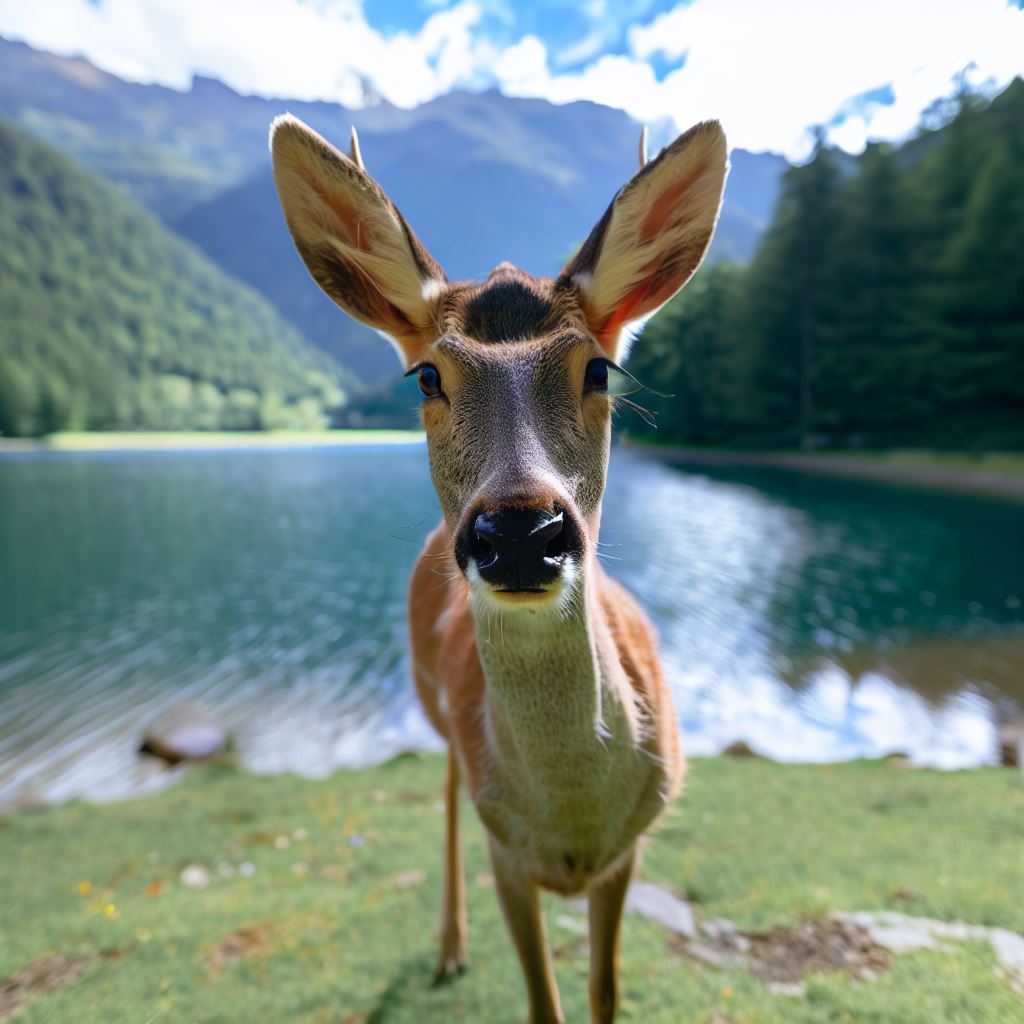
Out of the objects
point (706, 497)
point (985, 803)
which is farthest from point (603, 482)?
point (706, 497)

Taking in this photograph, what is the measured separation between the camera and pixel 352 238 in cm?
243

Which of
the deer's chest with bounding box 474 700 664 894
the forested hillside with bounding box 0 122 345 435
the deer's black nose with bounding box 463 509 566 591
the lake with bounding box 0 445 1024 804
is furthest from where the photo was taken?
the forested hillside with bounding box 0 122 345 435

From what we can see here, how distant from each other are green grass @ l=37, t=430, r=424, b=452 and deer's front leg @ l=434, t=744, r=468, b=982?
8029 cm

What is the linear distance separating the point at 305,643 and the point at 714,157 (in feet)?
50.0

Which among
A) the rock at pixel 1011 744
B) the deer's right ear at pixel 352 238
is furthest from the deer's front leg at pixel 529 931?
the rock at pixel 1011 744

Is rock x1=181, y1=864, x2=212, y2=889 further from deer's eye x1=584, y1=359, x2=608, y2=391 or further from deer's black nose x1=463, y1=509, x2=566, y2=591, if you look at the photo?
deer's eye x1=584, y1=359, x2=608, y2=391

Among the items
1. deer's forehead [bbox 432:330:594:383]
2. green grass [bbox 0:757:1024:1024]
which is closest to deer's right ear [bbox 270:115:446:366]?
deer's forehead [bbox 432:330:594:383]

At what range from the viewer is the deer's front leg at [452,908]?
435 cm

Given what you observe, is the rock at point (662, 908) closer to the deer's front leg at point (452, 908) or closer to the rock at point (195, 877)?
the deer's front leg at point (452, 908)

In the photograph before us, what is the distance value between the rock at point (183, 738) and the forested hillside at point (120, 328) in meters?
91.0

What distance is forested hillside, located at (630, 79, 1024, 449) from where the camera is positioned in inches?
1535

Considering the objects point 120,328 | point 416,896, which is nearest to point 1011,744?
point 416,896

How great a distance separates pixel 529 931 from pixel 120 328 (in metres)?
154

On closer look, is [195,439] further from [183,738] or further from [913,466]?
[183,738]
